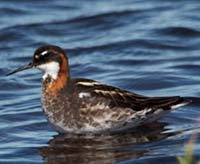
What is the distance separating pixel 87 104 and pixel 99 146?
685 mm

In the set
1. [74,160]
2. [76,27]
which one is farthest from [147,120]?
[76,27]

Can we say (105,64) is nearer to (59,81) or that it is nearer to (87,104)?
(59,81)

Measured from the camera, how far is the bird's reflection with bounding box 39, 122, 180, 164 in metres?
12.3

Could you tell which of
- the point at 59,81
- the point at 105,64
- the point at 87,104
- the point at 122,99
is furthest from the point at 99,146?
the point at 105,64

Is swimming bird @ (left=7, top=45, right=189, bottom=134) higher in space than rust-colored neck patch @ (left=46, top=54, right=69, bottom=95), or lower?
lower

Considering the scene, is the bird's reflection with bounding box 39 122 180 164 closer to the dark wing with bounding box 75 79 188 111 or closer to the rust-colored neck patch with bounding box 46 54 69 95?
the dark wing with bounding box 75 79 188 111

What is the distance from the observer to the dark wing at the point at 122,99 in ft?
43.6

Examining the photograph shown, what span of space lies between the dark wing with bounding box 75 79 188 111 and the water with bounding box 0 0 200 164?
40 centimetres

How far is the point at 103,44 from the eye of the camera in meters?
19.5

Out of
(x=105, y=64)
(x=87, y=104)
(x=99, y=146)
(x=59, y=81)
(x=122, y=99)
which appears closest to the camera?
(x=99, y=146)

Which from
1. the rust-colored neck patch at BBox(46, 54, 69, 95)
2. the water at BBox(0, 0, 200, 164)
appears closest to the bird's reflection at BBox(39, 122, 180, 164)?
the water at BBox(0, 0, 200, 164)

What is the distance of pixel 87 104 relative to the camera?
13.2 metres

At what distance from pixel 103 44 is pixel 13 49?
74.9 inches

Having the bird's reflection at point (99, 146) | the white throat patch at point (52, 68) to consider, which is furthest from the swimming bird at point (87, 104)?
the bird's reflection at point (99, 146)
